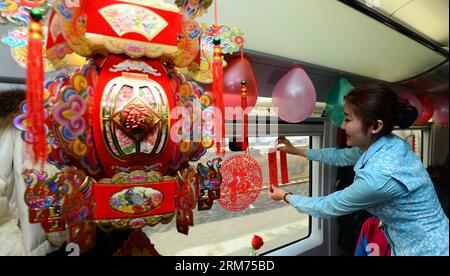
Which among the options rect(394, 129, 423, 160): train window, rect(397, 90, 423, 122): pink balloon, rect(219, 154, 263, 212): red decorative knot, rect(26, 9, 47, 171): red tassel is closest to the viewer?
rect(26, 9, 47, 171): red tassel

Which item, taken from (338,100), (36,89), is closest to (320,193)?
(338,100)

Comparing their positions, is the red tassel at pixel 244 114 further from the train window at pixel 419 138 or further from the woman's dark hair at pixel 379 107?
the train window at pixel 419 138

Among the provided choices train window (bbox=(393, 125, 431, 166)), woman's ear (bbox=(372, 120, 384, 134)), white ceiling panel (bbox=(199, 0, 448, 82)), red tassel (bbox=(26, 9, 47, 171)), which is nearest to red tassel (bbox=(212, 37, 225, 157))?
white ceiling panel (bbox=(199, 0, 448, 82))

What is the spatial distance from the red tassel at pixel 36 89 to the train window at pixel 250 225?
387 millimetres

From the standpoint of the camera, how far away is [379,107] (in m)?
0.75

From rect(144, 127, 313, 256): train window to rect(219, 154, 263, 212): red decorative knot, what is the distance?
0.15ft

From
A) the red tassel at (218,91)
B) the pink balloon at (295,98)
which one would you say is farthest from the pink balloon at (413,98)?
the red tassel at (218,91)

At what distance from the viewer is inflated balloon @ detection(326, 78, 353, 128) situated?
47.0 inches

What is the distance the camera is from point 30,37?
45 cm

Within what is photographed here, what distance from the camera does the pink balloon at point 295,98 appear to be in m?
0.98

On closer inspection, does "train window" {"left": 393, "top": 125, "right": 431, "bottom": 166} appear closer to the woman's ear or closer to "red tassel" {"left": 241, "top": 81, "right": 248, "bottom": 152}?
the woman's ear
